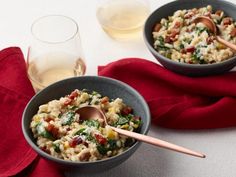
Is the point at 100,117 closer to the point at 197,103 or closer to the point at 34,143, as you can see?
the point at 34,143

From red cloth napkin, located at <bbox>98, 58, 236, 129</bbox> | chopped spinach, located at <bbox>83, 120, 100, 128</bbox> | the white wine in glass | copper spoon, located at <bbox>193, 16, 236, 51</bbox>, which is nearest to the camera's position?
chopped spinach, located at <bbox>83, 120, 100, 128</bbox>

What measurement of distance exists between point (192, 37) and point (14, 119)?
56 cm

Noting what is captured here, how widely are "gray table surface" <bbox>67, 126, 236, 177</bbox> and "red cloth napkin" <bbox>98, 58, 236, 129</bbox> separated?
29 millimetres

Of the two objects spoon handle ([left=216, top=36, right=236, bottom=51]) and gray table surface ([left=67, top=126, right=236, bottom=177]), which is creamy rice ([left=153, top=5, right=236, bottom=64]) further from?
gray table surface ([left=67, top=126, right=236, bottom=177])

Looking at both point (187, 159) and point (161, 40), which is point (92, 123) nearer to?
point (187, 159)

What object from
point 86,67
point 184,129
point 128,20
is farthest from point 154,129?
point 128,20

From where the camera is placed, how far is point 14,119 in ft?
4.61

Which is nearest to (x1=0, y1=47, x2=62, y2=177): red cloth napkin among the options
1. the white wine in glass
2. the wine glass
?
the wine glass

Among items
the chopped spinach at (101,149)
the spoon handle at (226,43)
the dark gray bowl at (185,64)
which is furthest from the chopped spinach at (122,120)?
the spoon handle at (226,43)

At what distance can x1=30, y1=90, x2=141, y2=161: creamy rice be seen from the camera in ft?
3.92

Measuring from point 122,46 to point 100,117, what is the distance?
46cm

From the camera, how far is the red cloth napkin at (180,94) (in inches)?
54.5

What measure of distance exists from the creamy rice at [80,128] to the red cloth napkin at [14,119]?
2.6 inches

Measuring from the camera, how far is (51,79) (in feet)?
4.97
